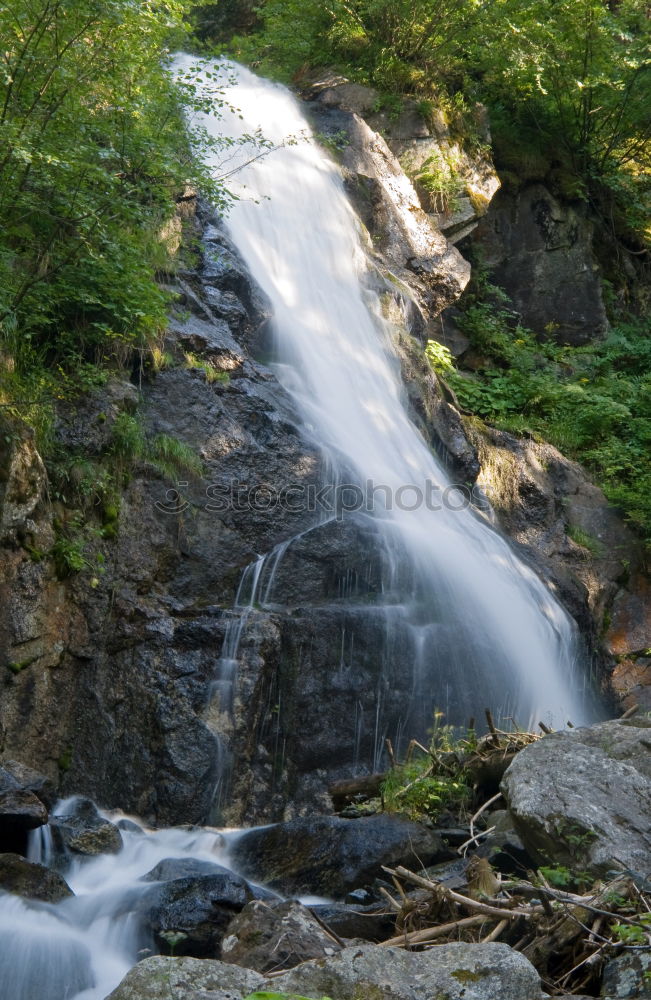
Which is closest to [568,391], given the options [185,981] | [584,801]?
[584,801]

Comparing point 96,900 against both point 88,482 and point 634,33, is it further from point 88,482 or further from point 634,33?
point 634,33

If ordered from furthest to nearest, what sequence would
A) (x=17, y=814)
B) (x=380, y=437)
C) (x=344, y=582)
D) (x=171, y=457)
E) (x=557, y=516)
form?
(x=557, y=516) < (x=380, y=437) < (x=171, y=457) < (x=344, y=582) < (x=17, y=814)

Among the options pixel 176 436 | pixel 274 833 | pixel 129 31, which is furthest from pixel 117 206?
pixel 274 833

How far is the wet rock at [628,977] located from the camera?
2.80 meters

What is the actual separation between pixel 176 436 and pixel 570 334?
34.6ft

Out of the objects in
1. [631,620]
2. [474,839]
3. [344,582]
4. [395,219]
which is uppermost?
[395,219]

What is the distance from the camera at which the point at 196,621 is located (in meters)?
7.00

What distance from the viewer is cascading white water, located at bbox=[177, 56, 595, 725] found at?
8.12 metres

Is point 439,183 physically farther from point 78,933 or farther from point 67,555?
point 78,933

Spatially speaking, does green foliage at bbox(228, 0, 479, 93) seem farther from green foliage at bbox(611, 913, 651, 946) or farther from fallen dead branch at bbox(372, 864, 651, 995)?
green foliage at bbox(611, 913, 651, 946)

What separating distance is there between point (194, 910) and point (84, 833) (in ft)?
4.05

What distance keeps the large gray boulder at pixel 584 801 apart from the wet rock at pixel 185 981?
5.97 feet

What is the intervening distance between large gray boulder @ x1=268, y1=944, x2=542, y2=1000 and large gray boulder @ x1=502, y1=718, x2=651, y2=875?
3.70 ft

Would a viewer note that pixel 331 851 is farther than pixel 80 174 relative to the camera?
No
